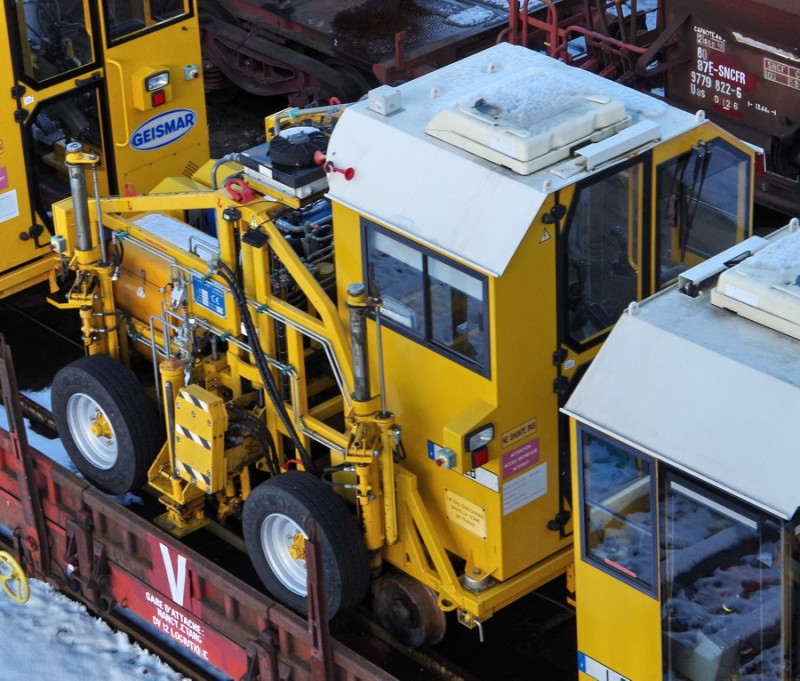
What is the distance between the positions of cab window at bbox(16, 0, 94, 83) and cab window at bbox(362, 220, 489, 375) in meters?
3.55

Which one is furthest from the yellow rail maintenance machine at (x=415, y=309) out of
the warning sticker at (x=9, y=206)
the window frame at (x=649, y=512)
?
the warning sticker at (x=9, y=206)

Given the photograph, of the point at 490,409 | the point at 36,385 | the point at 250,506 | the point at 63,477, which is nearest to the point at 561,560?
the point at 490,409

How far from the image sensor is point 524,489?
6.89 meters

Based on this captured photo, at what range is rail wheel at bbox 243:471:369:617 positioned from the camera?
281 inches

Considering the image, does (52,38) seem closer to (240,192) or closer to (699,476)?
(240,192)

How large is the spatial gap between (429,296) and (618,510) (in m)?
1.35

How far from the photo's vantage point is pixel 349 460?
23.0 ft

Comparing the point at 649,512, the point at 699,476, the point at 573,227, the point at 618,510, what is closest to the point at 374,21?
the point at 573,227

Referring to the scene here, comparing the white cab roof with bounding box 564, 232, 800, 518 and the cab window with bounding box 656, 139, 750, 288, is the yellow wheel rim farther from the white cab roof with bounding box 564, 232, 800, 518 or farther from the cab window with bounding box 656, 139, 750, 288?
the white cab roof with bounding box 564, 232, 800, 518

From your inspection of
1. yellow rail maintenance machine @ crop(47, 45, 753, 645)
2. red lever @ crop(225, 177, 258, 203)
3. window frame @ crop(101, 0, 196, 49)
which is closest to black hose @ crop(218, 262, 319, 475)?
yellow rail maintenance machine @ crop(47, 45, 753, 645)

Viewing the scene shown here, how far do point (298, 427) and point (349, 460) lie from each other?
1.97ft

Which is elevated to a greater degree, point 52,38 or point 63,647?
point 52,38

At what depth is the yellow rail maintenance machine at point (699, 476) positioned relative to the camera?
5.29m

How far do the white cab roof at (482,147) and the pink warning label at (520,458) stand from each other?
0.85m
